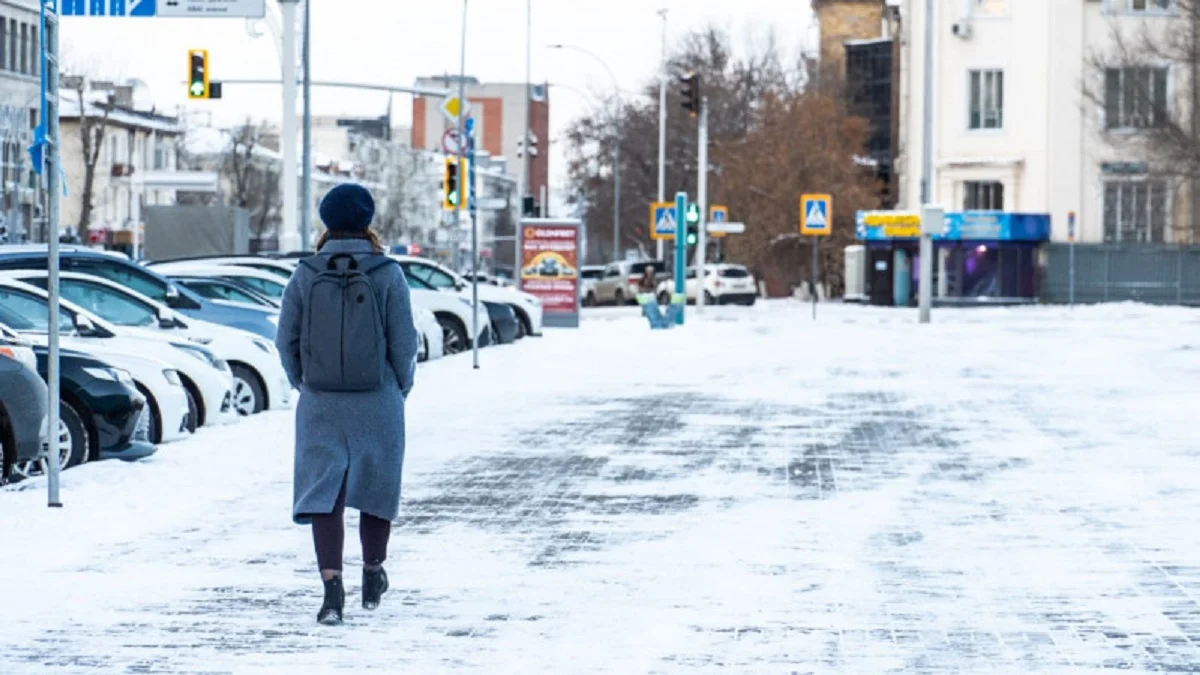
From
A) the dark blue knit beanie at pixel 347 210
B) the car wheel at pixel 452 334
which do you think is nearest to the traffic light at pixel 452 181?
the car wheel at pixel 452 334

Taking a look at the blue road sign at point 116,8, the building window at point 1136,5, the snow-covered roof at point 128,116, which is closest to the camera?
the blue road sign at point 116,8

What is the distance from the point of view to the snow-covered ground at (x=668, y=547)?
320 inches

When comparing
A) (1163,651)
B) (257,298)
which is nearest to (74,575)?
(1163,651)

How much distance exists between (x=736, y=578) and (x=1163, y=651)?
2380 millimetres

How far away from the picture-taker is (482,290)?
3784cm

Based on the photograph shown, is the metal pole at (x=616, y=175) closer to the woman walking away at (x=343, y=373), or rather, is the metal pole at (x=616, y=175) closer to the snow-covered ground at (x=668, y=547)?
the snow-covered ground at (x=668, y=547)

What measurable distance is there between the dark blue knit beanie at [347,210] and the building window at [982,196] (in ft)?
209

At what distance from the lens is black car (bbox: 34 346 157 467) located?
15.1m

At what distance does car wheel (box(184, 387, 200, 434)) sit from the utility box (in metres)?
57.8

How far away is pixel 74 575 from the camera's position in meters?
10.0

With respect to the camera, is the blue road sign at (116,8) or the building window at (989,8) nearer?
the blue road sign at (116,8)

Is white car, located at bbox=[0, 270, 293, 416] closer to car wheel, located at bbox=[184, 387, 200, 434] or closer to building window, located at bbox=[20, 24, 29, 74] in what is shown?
car wheel, located at bbox=[184, 387, 200, 434]

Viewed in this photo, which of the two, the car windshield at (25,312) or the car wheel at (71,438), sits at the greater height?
the car windshield at (25,312)

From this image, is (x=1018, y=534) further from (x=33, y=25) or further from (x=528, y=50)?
(x=33, y=25)
